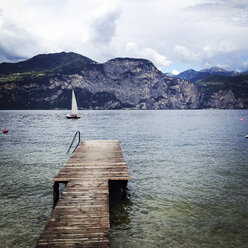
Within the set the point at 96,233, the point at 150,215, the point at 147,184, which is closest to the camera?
the point at 96,233

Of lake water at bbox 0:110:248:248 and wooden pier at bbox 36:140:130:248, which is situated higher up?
wooden pier at bbox 36:140:130:248

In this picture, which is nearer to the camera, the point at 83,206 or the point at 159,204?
the point at 83,206

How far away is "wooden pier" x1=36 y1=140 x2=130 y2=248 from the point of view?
23.0 feet

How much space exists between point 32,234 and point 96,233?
375 centimetres

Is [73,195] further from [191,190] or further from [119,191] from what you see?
[191,190]

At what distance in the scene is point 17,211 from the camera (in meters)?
11.4

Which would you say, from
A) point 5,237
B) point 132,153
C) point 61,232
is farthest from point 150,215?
point 132,153

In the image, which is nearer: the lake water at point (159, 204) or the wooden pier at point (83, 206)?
the wooden pier at point (83, 206)

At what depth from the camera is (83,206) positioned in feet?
30.5

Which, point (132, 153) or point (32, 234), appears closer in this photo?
point (32, 234)

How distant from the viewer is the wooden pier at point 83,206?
7.02 metres

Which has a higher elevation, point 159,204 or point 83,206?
point 83,206

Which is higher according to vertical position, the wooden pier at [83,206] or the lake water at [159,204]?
the wooden pier at [83,206]

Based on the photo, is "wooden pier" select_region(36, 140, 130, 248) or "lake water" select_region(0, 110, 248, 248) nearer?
"wooden pier" select_region(36, 140, 130, 248)
